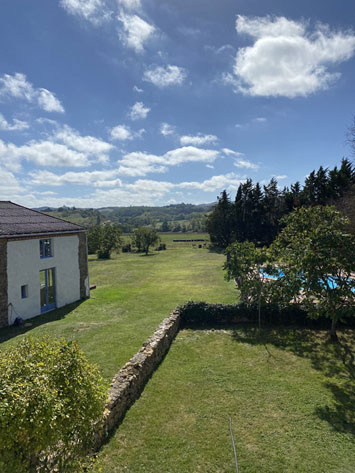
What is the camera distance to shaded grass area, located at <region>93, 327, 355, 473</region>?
7.29m

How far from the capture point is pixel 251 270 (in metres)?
18.0

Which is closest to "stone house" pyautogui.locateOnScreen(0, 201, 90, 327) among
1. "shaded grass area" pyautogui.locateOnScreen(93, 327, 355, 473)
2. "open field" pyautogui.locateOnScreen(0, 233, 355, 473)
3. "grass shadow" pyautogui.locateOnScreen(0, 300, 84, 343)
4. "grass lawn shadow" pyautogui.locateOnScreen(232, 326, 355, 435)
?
"grass shadow" pyautogui.locateOnScreen(0, 300, 84, 343)

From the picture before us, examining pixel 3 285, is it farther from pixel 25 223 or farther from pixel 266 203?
pixel 266 203

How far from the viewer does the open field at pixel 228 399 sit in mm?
7367

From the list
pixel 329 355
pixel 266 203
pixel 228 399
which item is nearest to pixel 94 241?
pixel 266 203

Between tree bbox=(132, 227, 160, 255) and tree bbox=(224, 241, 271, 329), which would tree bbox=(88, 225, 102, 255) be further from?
tree bbox=(224, 241, 271, 329)

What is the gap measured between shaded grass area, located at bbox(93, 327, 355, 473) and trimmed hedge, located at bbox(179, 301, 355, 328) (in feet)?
10.3

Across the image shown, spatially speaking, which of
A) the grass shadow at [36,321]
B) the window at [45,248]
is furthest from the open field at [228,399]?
the window at [45,248]

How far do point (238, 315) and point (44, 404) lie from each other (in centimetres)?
1498

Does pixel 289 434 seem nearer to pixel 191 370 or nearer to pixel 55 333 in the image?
pixel 191 370

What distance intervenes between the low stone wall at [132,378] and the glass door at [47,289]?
11.2 meters

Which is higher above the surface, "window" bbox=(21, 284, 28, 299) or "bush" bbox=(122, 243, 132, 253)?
"window" bbox=(21, 284, 28, 299)

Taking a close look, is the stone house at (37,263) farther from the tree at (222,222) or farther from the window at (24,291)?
the tree at (222,222)

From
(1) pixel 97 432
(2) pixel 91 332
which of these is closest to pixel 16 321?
(2) pixel 91 332
